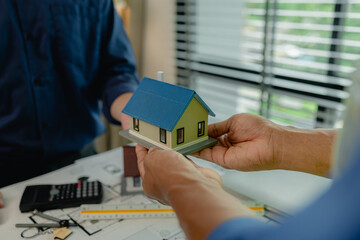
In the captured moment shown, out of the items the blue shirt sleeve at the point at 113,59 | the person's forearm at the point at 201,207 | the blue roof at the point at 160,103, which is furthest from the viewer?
the blue shirt sleeve at the point at 113,59

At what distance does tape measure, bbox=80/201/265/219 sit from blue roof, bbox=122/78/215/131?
0.88 feet

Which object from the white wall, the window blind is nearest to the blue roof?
the window blind

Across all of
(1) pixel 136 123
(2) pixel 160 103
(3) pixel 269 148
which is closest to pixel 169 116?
(2) pixel 160 103

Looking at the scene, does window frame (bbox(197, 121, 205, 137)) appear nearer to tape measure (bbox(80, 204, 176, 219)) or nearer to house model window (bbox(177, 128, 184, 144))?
house model window (bbox(177, 128, 184, 144))

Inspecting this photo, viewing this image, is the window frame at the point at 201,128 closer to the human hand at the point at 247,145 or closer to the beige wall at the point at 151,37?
the human hand at the point at 247,145

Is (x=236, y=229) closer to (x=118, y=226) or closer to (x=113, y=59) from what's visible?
(x=118, y=226)

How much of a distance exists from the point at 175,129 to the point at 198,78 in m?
1.70

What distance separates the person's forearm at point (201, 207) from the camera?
53cm

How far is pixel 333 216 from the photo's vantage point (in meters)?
0.36

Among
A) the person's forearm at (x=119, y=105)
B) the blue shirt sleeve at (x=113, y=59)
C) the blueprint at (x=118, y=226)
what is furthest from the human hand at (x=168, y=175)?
the blue shirt sleeve at (x=113, y=59)

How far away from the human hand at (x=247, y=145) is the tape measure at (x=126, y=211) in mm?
165

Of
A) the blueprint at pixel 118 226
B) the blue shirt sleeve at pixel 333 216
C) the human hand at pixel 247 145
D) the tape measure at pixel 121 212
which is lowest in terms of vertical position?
the blueprint at pixel 118 226

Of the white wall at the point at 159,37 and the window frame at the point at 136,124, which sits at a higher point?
the white wall at the point at 159,37

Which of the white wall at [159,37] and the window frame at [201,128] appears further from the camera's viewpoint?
the white wall at [159,37]
